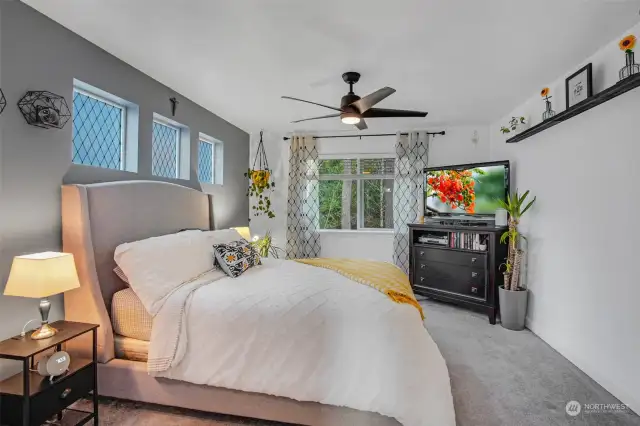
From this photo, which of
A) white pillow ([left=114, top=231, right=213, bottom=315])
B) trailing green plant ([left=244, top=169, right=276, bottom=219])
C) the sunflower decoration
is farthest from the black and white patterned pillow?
the sunflower decoration

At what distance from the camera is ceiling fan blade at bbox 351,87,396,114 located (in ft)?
7.94

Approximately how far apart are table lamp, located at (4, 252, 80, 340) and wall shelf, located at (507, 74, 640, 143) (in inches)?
133

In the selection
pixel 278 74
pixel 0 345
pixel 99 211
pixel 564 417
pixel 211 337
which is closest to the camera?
pixel 0 345

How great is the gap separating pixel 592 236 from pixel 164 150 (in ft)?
12.9

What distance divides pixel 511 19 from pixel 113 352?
3.26m

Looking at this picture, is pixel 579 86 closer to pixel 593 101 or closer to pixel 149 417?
pixel 593 101

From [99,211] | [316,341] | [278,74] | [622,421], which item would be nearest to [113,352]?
[99,211]

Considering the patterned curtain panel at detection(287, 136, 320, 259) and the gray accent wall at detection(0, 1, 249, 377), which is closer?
the gray accent wall at detection(0, 1, 249, 377)

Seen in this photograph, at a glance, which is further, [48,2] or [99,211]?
[99,211]

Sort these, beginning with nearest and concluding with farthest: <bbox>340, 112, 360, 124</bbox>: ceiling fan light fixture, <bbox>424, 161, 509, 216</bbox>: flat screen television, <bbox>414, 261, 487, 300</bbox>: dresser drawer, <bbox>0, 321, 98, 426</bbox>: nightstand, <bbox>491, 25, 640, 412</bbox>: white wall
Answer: <bbox>0, 321, 98, 426</bbox>: nightstand → <bbox>491, 25, 640, 412</bbox>: white wall → <bbox>340, 112, 360, 124</bbox>: ceiling fan light fixture → <bbox>414, 261, 487, 300</bbox>: dresser drawer → <bbox>424, 161, 509, 216</bbox>: flat screen television

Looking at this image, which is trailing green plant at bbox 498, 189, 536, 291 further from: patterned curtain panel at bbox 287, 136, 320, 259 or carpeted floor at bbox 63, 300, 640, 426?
patterned curtain panel at bbox 287, 136, 320, 259

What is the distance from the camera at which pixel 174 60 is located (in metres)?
2.66

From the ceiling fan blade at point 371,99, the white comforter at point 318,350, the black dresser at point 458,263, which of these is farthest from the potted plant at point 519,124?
the white comforter at point 318,350

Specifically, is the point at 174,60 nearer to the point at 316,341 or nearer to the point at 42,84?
the point at 42,84
